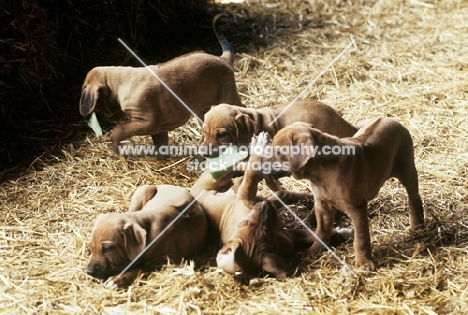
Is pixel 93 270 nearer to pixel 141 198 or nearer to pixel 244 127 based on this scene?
pixel 141 198

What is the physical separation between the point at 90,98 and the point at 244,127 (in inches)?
56.9

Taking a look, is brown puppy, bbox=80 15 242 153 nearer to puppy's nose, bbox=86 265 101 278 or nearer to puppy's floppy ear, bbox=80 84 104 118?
puppy's floppy ear, bbox=80 84 104 118

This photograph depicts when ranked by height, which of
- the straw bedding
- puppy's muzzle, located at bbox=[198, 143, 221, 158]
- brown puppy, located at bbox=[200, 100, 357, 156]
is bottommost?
the straw bedding

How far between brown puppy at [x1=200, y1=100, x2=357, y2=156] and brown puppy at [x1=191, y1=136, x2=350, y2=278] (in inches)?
12.0

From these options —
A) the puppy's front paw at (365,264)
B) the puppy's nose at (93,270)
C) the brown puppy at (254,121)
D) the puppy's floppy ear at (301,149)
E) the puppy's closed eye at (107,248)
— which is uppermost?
the puppy's floppy ear at (301,149)

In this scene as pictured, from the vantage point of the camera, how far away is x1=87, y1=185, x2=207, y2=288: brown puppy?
152 inches

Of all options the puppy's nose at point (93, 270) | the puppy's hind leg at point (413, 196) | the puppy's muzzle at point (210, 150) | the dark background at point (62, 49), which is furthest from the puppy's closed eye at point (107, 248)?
the dark background at point (62, 49)

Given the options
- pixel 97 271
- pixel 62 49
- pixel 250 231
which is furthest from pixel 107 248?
pixel 62 49

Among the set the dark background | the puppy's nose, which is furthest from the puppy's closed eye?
the dark background

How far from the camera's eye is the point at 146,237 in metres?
4.02

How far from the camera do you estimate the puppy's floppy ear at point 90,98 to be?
5277 millimetres

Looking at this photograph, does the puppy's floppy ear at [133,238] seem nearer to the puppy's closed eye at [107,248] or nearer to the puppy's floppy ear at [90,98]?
the puppy's closed eye at [107,248]

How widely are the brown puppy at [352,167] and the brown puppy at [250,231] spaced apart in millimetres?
226

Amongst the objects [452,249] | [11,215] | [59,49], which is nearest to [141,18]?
[59,49]
